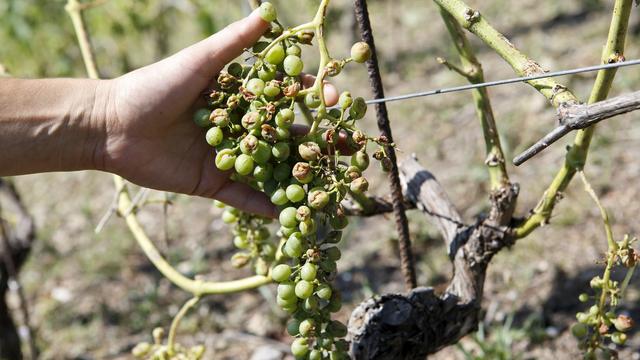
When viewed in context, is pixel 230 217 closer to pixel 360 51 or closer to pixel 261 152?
pixel 261 152

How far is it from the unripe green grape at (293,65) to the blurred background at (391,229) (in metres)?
0.98


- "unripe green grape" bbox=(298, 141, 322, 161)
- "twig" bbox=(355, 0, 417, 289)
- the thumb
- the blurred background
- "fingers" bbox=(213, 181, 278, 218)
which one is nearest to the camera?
"unripe green grape" bbox=(298, 141, 322, 161)

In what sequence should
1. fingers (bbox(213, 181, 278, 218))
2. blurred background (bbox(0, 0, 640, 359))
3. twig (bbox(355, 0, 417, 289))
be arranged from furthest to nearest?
blurred background (bbox(0, 0, 640, 359)) < fingers (bbox(213, 181, 278, 218)) < twig (bbox(355, 0, 417, 289))

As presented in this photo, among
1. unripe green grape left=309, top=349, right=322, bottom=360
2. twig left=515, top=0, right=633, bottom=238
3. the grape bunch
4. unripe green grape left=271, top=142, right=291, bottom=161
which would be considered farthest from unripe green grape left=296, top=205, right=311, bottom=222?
twig left=515, top=0, right=633, bottom=238

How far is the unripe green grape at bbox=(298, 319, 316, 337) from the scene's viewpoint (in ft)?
4.30

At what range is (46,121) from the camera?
4.88 ft

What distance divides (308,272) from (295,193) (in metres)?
0.15

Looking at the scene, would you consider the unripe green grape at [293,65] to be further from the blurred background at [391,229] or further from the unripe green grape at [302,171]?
the blurred background at [391,229]

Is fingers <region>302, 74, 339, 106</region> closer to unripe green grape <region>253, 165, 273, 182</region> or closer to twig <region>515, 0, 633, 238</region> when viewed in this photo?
unripe green grape <region>253, 165, 273, 182</region>

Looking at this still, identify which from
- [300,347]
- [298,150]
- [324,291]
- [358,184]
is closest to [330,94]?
[298,150]

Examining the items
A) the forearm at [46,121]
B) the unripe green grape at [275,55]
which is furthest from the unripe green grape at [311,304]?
the forearm at [46,121]

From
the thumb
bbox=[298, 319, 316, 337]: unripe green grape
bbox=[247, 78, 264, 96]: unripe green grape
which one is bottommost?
bbox=[298, 319, 316, 337]: unripe green grape

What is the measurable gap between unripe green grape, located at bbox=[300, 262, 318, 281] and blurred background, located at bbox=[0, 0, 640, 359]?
2.92 feet

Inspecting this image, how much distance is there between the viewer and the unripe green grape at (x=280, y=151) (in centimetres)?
123
